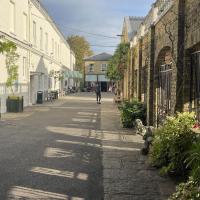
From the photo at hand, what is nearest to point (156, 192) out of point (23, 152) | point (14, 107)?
point (23, 152)

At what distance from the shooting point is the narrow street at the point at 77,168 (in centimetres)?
657

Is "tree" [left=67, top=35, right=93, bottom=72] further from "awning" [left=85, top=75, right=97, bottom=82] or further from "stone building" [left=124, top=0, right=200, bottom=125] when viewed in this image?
"stone building" [left=124, top=0, right=200, bottom=125]

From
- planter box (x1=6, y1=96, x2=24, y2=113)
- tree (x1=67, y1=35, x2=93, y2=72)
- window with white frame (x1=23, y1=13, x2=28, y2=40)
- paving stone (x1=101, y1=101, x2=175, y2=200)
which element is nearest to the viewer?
paving stone (x1=101, y1=101, x2=175, y2=200)

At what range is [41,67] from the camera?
36.4 meters

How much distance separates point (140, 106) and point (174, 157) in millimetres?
8775

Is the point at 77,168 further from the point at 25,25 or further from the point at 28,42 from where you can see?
the point at 28,42

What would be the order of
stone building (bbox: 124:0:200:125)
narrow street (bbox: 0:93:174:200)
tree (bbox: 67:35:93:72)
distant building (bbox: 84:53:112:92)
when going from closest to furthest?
1. narrow street (bbox: 0:93:174:200)
2. stone building (bbox: 124:0:200:125)
3. distant building (bbox: 84:53:112:92)
4. tree (bbox: 67:35:93:72)

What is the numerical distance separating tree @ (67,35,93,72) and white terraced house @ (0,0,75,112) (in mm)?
48610

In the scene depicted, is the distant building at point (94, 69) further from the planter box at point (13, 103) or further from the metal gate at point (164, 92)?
the metal gate at point (164, 92)

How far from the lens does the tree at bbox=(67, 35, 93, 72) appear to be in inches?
3617

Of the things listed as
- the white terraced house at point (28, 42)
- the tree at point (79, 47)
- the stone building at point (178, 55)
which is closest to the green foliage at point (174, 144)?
the stone building at point (178, 55)

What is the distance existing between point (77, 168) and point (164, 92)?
15.7 ft

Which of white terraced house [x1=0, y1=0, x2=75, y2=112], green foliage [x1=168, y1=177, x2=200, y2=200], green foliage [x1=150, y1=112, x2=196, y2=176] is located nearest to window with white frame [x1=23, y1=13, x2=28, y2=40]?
white terraced house [x1=0, y1=0, x2=75, y2=112]

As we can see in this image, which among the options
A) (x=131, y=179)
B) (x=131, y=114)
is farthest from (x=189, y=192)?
(x=131, y=114)
